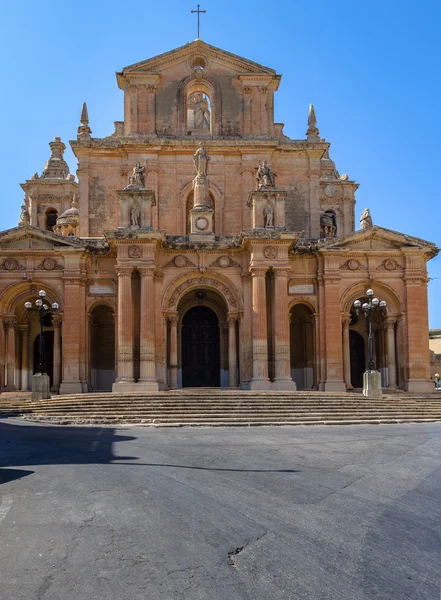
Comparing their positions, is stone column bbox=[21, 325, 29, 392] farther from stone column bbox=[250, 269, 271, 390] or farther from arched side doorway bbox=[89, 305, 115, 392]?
stone column bbox=[250, 269, 271, 390]

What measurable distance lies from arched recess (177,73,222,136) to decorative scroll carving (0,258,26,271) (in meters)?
10.9

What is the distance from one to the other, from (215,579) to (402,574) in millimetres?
1745

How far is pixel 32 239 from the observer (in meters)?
30.0

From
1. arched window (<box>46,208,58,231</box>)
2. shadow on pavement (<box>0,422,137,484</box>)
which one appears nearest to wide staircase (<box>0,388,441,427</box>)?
shadow on pavement (<box>0,422,137,484</box>)

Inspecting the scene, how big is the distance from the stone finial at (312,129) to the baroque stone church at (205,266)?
8 cm

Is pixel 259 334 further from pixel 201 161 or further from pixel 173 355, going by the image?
pixel 201 161

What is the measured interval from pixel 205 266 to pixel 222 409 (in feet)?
30.3

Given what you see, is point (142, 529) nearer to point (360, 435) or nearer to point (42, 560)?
point (42, 560)

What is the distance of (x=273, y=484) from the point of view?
9516 mm

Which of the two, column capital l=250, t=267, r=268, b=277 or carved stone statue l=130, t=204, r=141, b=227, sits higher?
carved stone statue l=130, t=204, r=141, b=227

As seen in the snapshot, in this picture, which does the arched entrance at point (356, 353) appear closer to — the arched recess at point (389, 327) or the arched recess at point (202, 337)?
the arched recess at point (389, 327)

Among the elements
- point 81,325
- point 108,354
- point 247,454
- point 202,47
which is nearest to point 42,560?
point 247,454

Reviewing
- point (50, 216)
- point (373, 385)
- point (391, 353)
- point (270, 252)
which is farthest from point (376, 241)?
point (50, 216)

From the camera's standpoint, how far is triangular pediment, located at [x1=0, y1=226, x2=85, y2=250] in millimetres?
29641
